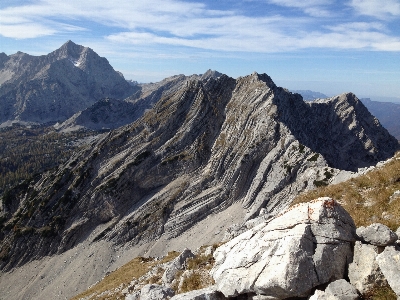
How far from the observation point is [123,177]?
96.9 m

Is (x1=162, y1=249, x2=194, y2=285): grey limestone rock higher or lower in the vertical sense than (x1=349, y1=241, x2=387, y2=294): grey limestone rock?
lower

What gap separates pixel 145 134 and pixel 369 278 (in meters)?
97.3

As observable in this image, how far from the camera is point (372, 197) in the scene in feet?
71.7

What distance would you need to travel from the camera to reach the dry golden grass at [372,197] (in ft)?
60.5

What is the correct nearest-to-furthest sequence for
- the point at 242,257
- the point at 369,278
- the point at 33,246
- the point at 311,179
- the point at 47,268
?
1. the point at 369,278
2. the point at 242,257
3. the point at 311,179
4. the point at 47,268
5. the point at 33,246

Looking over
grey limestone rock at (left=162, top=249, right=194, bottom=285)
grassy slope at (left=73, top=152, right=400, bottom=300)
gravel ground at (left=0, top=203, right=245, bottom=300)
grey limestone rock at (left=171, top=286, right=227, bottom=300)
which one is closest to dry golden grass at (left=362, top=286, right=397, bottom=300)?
grassy slope at (left=73, top=152, right=400, bottom=300)

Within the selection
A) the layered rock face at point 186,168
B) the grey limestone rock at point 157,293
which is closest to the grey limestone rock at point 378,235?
the grey limestone rock at point 157,293

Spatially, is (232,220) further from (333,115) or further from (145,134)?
(333,115)

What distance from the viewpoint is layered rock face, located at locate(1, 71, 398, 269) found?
8206 cm

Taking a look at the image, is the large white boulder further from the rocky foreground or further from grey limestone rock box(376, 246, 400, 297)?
grey limestone rock box(376, 246, 400, 297)

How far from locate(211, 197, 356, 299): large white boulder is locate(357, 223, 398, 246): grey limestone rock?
0.67 metres

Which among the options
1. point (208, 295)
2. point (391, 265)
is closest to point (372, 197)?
point (391, 265)

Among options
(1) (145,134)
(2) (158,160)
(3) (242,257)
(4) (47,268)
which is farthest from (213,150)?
(3) (242,257)

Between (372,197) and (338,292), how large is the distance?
11.8m
